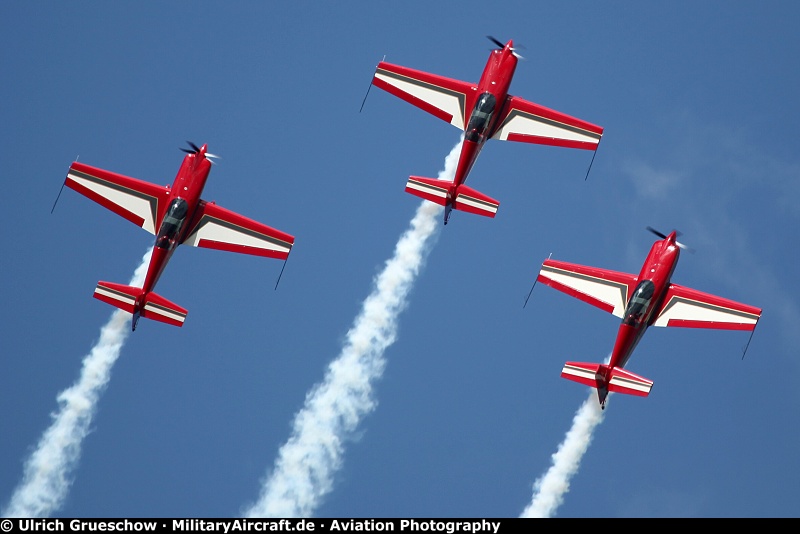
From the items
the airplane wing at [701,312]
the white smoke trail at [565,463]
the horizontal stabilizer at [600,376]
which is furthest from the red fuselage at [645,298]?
the white smoke trail at [565,463]

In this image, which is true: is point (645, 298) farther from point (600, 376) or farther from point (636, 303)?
point (600, 376)

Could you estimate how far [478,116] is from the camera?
64.7 m

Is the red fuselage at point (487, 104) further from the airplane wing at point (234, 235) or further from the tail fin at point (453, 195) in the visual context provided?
the airplane wing at point (234, 235)

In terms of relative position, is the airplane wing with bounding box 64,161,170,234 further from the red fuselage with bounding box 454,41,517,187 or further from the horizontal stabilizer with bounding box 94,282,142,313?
the red fuselage with bounding box 454,41,517,187

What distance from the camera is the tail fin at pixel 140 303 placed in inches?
2376

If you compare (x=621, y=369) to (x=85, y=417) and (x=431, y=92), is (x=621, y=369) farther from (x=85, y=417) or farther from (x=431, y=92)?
(x=85, y=417)

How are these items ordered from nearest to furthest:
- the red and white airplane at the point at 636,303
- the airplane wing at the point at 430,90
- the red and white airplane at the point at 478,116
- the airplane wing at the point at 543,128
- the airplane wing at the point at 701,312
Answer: the red and white airplane at the point at 636,303 < the airplane wing at the point at 701,312 < the red and white airplane at the point at 478,116 < the airplane wing at the point at 430,90 < the airplane wing at the point at 543,128

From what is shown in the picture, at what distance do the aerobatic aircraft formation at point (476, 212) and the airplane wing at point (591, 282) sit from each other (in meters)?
0.04

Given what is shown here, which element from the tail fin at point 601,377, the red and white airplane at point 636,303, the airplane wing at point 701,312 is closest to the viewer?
the tail fin at point 601,377

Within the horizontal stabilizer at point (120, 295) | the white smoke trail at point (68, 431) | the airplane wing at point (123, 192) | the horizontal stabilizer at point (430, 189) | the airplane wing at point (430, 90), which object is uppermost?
the airplane wing at point (430, 90)

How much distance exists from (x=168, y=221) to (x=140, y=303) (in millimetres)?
3500

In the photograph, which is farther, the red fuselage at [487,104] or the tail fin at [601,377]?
the red fuselage at [487,104]

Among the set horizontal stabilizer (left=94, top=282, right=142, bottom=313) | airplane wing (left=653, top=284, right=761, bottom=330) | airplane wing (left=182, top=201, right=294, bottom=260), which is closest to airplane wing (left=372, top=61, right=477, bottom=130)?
airplane wing (left=182, top=201, right=294, bottom=260)

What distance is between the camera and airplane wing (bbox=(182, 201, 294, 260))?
62.8 m
